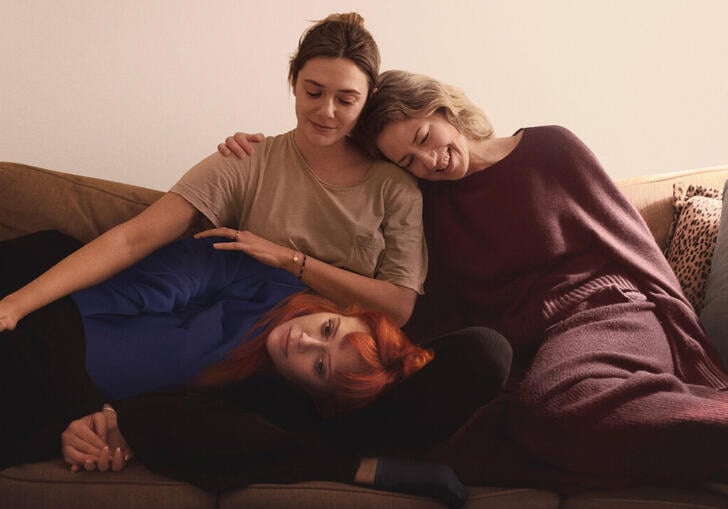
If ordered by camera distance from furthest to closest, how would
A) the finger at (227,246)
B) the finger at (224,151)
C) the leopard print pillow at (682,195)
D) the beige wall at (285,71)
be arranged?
the beige wall at (285,71) → the leopard print pillow at (682,195) → the finger at (224,151) → the finger at (227,246)

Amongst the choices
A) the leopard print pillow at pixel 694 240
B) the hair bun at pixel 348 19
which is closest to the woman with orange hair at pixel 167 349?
the hair bun at pixel 348 19

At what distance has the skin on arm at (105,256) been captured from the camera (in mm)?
1545

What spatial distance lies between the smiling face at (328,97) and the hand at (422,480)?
0.74 metres

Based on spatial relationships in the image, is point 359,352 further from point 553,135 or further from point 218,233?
point 553,135

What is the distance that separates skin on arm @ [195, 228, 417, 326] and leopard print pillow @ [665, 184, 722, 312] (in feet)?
2.55

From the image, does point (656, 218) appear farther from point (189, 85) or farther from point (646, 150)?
point (189, 85)

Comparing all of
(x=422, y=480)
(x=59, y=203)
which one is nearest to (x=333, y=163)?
(x=59, y=203)

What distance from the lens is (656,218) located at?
2.13 meters

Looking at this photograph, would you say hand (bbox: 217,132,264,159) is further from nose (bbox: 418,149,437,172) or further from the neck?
nose (bbox: 418,149,437,172)

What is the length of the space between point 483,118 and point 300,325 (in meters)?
0.78

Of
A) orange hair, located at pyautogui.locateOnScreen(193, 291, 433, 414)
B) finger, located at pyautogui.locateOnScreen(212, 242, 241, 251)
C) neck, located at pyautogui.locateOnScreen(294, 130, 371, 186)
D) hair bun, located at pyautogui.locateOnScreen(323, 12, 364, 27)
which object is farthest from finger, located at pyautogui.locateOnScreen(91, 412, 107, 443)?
hair bun, located at pyautogui.locateOnScreen(323, 12, 364, 27)

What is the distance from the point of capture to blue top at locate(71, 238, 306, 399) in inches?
60.2

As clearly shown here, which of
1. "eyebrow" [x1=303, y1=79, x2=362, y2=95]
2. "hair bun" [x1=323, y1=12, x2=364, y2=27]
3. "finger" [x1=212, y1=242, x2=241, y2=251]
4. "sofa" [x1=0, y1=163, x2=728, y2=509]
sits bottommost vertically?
"sofa" [x1=0, y1=163, x2=728, y2=509]

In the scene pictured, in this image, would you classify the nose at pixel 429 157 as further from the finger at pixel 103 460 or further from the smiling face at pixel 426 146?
the finger at pixel 103 460
